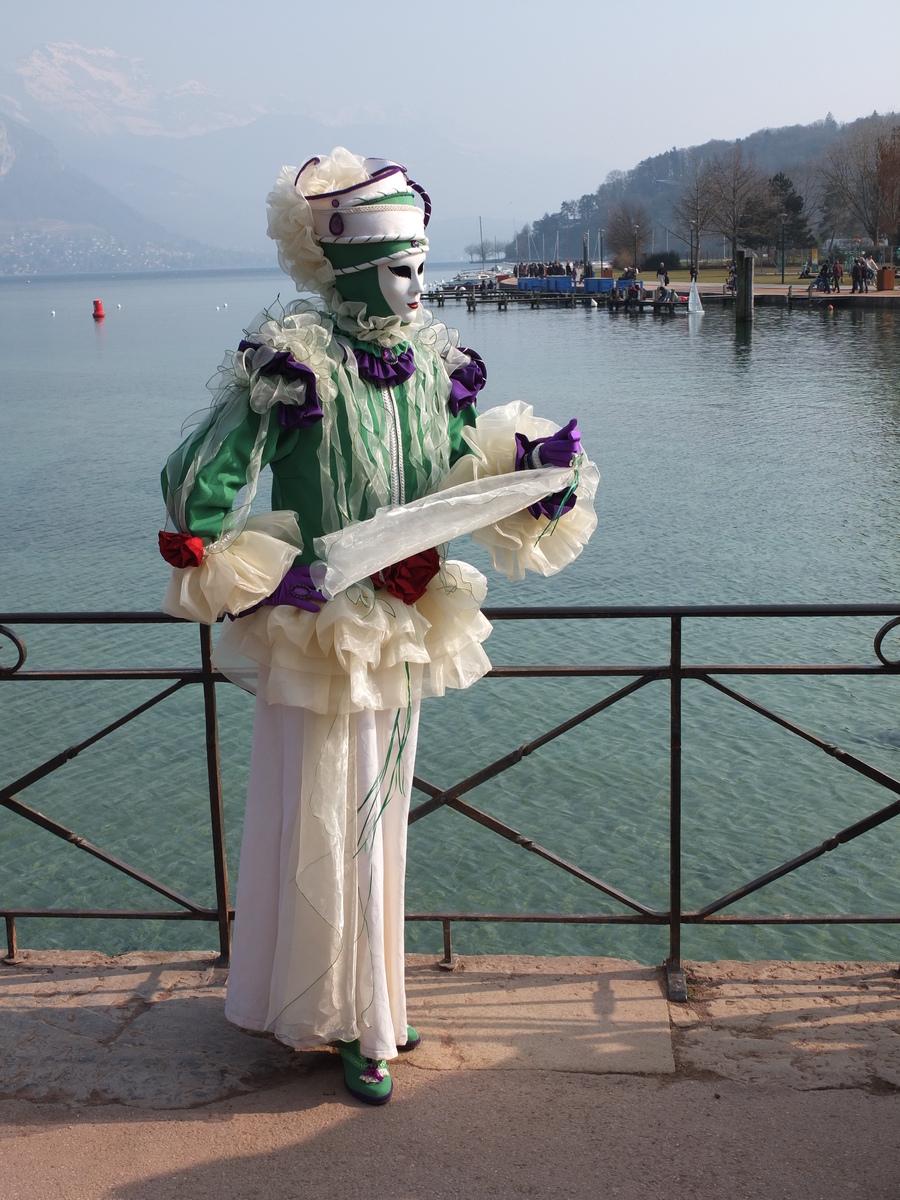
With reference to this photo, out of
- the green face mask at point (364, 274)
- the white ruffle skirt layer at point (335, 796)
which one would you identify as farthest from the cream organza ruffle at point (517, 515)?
the green face mask at point (364, 274)

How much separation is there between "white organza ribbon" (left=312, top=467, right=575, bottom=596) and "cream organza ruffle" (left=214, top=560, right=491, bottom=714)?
7 centimetres

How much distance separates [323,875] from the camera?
2266 millimetres

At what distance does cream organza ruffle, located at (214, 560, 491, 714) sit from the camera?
2.19 meters

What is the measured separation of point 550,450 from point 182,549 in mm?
846

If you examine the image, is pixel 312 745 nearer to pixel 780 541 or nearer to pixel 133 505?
pixel 780 541

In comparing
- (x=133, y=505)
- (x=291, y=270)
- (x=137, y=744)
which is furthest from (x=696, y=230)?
(x=291, y=270)

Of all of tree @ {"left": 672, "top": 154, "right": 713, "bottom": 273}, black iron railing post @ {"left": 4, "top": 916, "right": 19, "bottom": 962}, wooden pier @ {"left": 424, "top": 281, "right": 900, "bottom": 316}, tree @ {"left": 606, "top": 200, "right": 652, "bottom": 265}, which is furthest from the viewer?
tree @ {"left": 606, "top": 200, "right": 652, "bottom": 265}

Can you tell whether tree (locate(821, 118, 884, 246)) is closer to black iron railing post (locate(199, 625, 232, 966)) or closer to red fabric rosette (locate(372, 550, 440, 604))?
black iron railing post (locate(199, 625, 232, 966))

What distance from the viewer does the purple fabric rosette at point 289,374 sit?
2.16 metres

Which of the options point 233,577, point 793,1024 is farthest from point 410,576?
point 793,1024

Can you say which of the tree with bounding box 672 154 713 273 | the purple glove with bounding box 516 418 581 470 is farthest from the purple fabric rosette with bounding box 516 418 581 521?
the tree with bounding box 672 154 713 273

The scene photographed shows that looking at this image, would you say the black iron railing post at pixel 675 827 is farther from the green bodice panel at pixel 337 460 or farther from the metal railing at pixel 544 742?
the green bodice panel at pixel 337 460

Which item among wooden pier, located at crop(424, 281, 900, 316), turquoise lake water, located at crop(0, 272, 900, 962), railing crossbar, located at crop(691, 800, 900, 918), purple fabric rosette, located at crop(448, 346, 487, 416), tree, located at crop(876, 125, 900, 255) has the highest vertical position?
tree, located at crop(876, 125, 900, 255)

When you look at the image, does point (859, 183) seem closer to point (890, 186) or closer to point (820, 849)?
point (890, 186)
